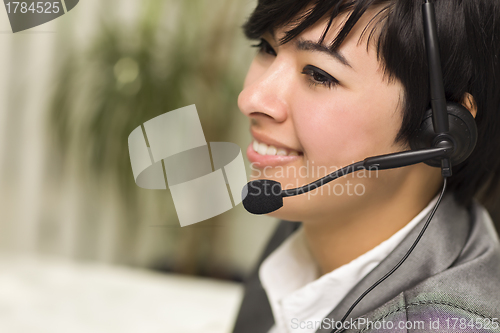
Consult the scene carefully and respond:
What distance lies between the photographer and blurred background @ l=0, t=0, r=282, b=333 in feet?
3.13

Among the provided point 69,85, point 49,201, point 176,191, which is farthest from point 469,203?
point 49,201

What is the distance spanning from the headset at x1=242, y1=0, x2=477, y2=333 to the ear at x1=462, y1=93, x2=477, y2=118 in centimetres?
5

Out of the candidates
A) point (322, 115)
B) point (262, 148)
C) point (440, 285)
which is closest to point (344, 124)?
point (322, 115)

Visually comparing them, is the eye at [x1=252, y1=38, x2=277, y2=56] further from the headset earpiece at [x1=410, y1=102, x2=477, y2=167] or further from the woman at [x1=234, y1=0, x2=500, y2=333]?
the headset earpiece at [x1=410, y1=102, x2=477, y2=167]

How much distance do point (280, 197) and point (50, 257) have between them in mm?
943

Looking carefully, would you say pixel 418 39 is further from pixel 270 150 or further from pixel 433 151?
pixel 270 150

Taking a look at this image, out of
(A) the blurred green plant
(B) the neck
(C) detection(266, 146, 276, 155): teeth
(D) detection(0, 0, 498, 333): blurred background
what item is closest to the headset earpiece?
(B) the neck

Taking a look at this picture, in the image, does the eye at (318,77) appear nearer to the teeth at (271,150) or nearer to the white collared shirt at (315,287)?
the teeth at (271,150)

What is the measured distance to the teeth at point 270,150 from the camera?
61cm

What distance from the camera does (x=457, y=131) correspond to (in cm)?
54

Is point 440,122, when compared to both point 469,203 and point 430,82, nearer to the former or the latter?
point 430,82

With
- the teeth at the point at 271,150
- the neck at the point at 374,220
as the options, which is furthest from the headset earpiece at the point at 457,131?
the teeth at the point at 271,150

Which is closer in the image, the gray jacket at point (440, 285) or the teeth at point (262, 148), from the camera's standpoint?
the gray jacket at point (440, 285)

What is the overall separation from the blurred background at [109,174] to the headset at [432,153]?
1.02 feet
